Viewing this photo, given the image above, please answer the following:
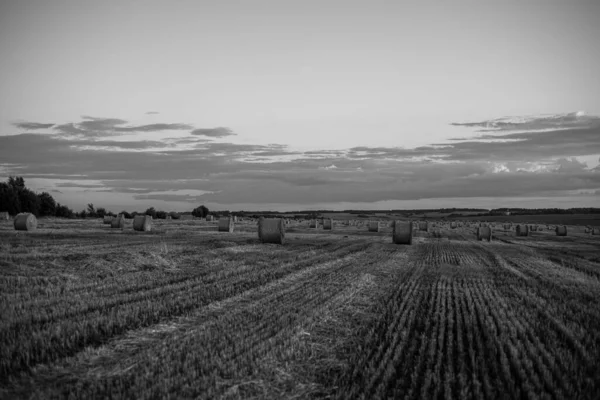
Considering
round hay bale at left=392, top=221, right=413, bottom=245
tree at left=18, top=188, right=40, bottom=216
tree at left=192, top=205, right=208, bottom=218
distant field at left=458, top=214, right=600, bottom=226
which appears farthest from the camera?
tree at left=192, top=205, right=208, bottom=218

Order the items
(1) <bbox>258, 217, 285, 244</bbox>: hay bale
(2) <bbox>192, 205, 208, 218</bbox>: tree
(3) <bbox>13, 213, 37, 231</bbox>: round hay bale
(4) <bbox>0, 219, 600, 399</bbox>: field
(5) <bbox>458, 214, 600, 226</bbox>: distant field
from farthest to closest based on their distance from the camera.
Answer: (2) <bbox>192, 205, 208, 218</bbox>: tree < (5) <bbox>458, 214, 600, 226</bbox>: distant field < (3) <bbox>13, 213, 37, 231</bbox>: round hay bale < (1) <bbox>258, 217, 285, 244</bbox>: hay bale < (4) <bbox>0, 219, 600, 399</bbox>: field

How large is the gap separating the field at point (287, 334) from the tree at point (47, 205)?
67.7 m

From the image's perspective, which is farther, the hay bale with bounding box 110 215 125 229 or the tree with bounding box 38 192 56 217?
the tree with bounding box 38 192 56 217

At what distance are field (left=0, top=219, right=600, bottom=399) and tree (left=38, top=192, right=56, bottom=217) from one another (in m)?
67.7

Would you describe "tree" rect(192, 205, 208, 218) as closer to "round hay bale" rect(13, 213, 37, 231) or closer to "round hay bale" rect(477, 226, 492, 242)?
"round hay bale" rect(13, 213, 37, 231)

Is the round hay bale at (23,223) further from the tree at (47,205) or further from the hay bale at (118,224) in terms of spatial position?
the tree at (47,205)

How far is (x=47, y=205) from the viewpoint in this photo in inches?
2928

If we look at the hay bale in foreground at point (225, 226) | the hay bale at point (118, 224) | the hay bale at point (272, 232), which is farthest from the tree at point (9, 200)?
the hay bale at point (272, 232)

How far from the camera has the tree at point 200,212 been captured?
9476 cm

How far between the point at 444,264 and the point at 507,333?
428 inches

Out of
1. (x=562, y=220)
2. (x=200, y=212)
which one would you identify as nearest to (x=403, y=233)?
(x=200, y=212)

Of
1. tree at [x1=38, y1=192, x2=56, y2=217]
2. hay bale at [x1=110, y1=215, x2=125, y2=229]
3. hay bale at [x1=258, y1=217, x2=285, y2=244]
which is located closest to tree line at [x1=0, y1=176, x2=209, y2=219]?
tree at [x1=38, y1=192, x2=56, y2=217]

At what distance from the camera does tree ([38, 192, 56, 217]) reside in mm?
73688

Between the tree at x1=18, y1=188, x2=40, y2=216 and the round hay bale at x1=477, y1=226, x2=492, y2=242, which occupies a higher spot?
the tree at x1=18, y1=188, x2=40, y2=216
